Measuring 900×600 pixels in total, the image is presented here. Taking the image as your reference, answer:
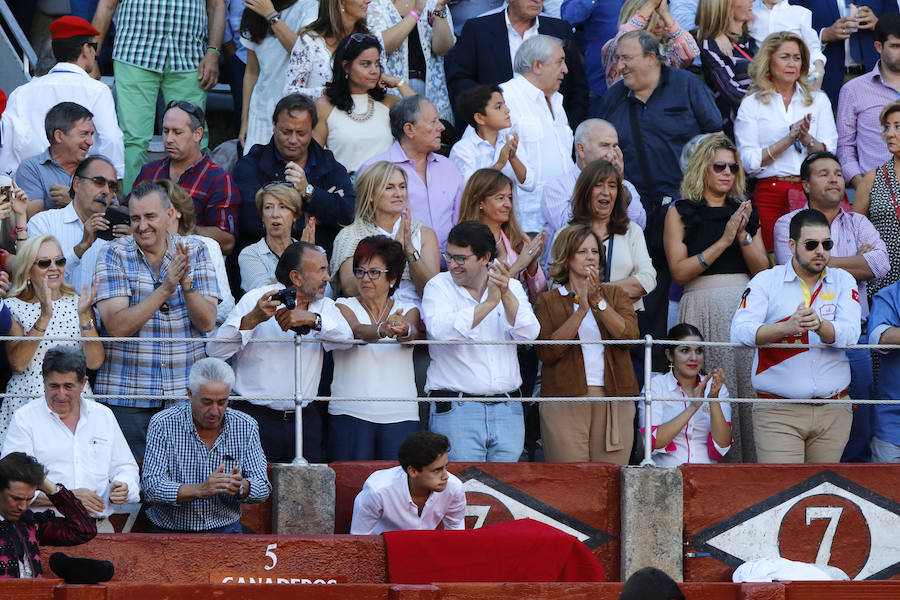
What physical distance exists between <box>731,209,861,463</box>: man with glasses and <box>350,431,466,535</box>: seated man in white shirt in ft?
6.89

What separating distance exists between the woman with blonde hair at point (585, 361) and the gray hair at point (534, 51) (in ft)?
6.90

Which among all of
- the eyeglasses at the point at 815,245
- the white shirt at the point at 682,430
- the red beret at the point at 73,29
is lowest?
the white shirt at the point at 682,430

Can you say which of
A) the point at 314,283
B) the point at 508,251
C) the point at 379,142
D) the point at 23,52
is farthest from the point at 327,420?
the point at 23,52

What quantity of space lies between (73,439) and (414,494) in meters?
1.89

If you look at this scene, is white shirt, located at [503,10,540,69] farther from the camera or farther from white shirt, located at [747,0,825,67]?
the camera

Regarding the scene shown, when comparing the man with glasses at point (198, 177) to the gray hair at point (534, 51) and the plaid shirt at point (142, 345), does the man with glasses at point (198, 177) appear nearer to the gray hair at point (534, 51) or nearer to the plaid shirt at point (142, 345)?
the plaid shirt at point (142, 345)

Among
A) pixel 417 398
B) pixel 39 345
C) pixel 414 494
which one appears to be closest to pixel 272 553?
pixel 414 494

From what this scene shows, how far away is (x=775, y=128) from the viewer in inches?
487

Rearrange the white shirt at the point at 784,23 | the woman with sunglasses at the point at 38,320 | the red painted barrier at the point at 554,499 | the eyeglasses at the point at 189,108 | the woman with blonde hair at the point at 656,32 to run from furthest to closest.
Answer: the white shirt at the point at 784,23, the woman with blonde hair at the point at 656,32, the eyeglasses at the point at 189,108, the red painted barrier at the point at 554,499, the woman with sunglasses at the point at 38,320

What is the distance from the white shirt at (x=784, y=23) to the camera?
13.4m

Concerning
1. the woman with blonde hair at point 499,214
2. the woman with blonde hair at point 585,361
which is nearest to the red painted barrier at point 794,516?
the woman with blonde hair at point 585,361

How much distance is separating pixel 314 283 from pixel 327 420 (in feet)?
2.97

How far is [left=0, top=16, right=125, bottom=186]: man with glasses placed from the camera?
473 inches

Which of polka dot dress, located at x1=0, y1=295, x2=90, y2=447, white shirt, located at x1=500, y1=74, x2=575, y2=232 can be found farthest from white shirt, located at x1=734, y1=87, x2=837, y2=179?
polka dot dress, located at x1=0, y1=295, x2=90, y2=447
